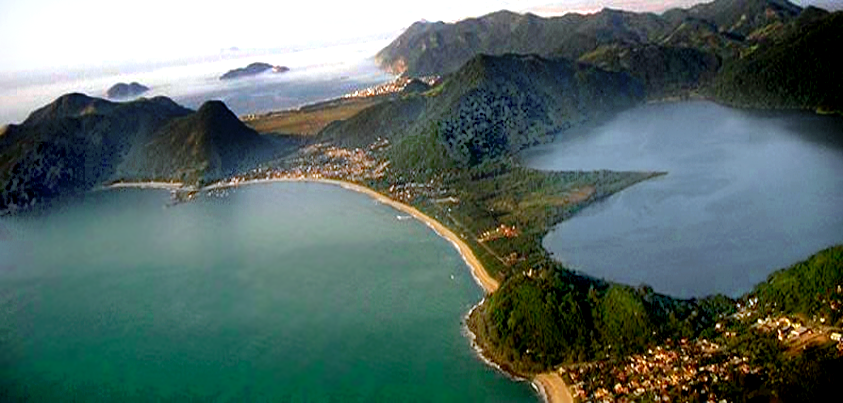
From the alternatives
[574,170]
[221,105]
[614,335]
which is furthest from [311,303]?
[221,105]

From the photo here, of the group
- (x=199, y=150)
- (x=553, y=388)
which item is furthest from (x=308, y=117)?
(x=553, y=388)

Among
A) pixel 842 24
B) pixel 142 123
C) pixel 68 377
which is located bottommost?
pixel 68 377

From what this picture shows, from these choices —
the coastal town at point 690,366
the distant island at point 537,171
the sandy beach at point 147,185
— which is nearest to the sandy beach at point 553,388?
the distant island at point 537,171

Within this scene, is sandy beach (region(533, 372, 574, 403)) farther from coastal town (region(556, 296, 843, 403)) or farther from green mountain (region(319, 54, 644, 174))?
green mountain (region(319, 54, 644, 174))

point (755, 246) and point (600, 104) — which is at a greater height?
point (600, 104)

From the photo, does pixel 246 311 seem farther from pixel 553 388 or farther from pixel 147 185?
pixel 147 185

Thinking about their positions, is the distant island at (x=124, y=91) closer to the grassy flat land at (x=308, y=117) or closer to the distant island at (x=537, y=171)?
the grassy flat land at (x=308, y=117)

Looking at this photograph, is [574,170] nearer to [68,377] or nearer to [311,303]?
[311,303]
